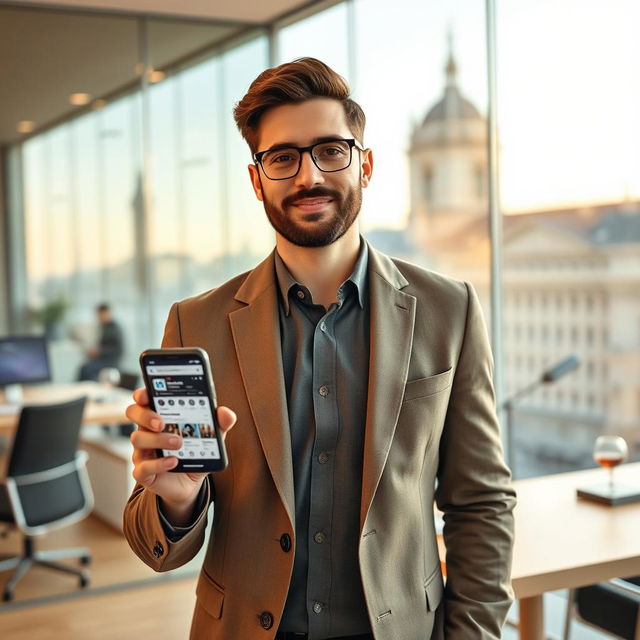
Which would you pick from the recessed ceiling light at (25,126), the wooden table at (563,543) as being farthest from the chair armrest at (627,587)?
the recessed ceiling light at (25,126)

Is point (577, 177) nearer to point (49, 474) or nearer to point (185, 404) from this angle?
point (49, 474)

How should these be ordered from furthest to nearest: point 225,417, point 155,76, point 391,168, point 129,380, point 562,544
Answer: point 155,76 < point 129,380 < point 391,168 < point 562,544 < point 225,417

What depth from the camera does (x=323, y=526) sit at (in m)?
1.38

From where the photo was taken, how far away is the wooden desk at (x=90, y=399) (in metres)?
4.65

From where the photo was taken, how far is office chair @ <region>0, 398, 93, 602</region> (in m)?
4.10

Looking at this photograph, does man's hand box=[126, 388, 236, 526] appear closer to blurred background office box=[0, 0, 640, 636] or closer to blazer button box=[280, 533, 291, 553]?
blazer button box=[280, 533, 291, 553]

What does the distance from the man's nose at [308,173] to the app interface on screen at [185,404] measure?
1.05 ft

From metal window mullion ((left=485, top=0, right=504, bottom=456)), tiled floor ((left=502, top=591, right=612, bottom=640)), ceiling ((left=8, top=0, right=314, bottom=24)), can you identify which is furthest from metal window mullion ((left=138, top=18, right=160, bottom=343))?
tiled floor ((left=502, top=591, right=612, bottom=640))

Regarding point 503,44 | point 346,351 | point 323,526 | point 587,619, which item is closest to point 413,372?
point 346,351

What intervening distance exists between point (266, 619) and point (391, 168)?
356 cm

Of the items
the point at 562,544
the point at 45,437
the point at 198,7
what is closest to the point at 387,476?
the point at 562,544

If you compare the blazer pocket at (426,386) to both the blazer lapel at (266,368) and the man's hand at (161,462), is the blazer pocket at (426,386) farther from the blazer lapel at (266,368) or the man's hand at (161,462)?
the man's hand at (161,462)

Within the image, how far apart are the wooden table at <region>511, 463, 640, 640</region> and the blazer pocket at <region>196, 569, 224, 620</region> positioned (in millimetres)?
803

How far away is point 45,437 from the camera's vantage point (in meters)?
4.19
